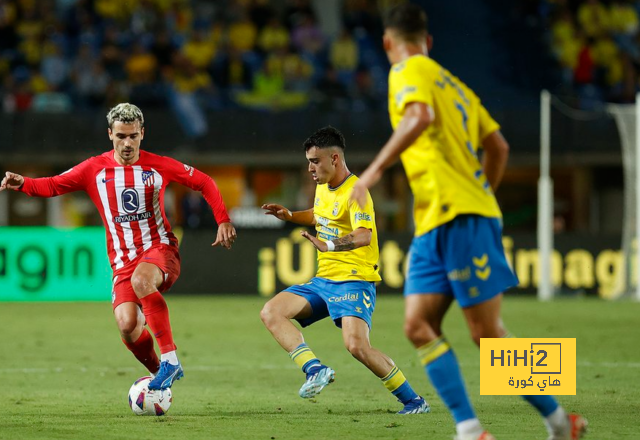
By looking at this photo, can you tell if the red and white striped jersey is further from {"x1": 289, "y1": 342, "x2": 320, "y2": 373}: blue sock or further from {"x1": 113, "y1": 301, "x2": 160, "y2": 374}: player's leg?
{"x1": 289, "y1": 342, "x2": 320, "y2": 373}: blue sock

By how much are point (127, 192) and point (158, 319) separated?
87 centimetres

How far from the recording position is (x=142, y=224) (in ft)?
25.1

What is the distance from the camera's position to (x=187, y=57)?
2327 centimetres

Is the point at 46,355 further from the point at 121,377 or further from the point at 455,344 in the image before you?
the point at 455,344

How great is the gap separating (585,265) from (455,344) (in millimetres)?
8261

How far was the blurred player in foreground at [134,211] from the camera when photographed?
744cm

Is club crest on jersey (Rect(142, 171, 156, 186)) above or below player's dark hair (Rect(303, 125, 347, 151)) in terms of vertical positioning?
below

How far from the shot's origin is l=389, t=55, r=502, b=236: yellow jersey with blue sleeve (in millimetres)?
5305

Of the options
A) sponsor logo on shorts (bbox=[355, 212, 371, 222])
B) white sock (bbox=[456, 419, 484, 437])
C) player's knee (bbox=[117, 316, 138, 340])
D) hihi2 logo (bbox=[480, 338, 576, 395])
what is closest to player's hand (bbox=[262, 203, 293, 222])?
sponsor logo on shorts (bbox=[355, 212, 371, 222])

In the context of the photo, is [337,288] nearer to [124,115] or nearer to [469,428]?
[124,115]

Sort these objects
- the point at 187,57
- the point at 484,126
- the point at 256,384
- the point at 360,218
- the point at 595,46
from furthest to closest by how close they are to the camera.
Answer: the point at 595,46 < the point at 187,57 < the point at 256,384 < the point at 360,218 < the point at 484,126

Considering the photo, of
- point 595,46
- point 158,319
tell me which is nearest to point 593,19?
point 595,46

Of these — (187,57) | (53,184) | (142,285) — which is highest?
(187,57)

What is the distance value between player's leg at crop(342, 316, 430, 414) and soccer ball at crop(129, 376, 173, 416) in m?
1.18
